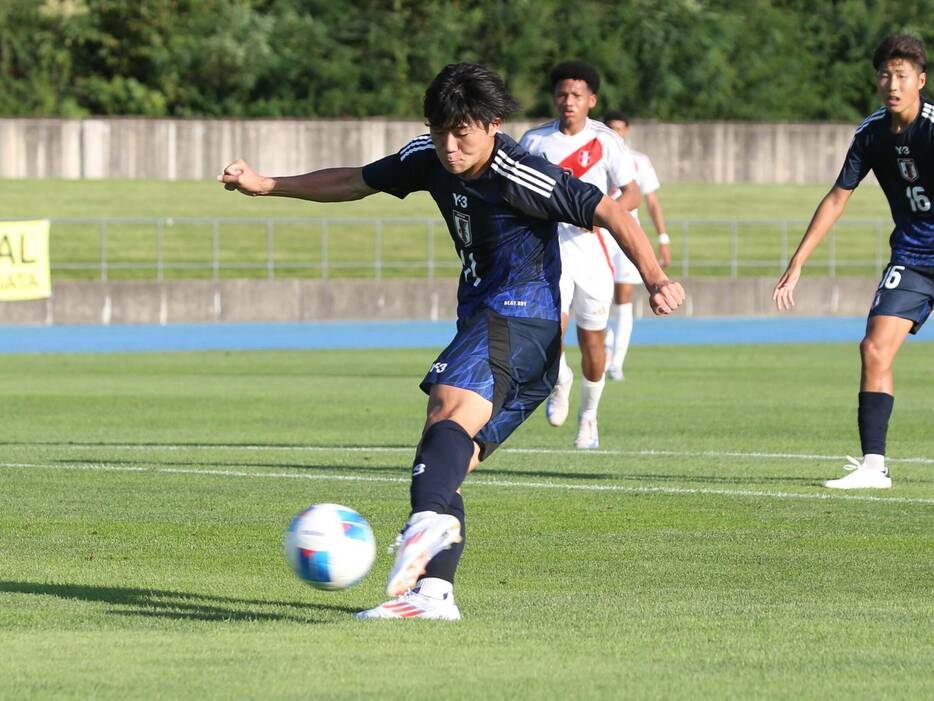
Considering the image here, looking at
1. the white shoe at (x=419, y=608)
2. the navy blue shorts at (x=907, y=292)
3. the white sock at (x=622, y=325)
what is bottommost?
the white sock at (x=622, y=325)

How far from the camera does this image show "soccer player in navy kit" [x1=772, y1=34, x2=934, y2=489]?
10.4 metres

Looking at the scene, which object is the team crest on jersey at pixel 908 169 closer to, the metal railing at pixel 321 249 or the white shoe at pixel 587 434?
the white shoe at pixel 587 434

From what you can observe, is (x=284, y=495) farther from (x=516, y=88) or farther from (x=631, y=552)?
(x=516, y=88)

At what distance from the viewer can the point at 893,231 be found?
34.7 ft

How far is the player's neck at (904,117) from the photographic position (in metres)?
10.4

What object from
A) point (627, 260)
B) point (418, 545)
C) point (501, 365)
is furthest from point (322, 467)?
point (627, 260)

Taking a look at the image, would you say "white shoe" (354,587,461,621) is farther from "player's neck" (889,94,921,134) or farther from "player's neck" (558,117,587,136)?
"player's neck" (558,117,587,136)

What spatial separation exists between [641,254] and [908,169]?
13.9ft

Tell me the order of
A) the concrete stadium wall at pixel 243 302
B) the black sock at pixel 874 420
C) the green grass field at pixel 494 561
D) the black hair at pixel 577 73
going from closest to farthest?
the green grass field at pixel 494 561 → the black sock at pixel 874 420 → the black hair at pixel 577 73 → the concrete stadium wall at pixel 243 302

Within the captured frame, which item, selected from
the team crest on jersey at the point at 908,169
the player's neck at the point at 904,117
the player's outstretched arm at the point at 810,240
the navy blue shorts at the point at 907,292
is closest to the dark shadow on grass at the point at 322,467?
the player's outstretched arm at the point at 810,240

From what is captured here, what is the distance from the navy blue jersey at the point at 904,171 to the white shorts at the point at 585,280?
2.46 metres

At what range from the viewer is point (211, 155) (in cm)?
5459

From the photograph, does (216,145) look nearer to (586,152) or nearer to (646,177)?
(646,177)

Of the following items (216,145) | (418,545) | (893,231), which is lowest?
(216,145)
